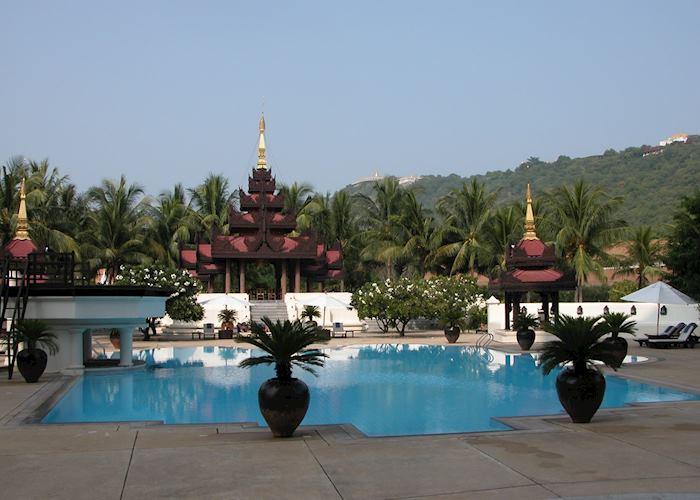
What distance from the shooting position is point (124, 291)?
22.0 metres

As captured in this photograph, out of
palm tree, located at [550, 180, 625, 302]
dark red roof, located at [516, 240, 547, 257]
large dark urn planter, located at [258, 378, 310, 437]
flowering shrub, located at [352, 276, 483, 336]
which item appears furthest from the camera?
palm tree, located at [550, 180, 625, 302]

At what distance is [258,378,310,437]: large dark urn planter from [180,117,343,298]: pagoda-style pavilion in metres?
35.8

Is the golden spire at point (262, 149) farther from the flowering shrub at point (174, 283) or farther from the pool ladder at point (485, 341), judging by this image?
the pool ladder at point (485, 341)

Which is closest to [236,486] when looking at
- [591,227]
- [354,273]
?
[591,227]

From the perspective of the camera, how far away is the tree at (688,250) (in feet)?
98.2

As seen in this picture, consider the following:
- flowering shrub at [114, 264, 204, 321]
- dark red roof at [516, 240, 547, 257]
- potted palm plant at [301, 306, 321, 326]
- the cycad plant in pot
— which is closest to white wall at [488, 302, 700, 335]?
dark red roof at [516, 240, 547, 257]

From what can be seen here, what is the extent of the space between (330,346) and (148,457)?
2328cm

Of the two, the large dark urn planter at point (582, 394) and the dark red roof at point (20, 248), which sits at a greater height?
the dark red roof at point (20, 248)

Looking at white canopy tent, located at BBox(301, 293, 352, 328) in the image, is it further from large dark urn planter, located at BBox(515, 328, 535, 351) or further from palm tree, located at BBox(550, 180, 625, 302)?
large dark urn planter, located at BBox(515, 328, 535, 351)

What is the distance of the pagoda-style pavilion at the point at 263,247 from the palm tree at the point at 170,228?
5.39ft

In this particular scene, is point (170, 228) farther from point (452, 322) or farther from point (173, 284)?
point (452, 322)

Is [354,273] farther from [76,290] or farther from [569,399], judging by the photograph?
[569,399]

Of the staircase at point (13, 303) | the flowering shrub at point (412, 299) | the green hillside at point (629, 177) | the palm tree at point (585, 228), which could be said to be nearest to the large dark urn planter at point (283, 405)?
the staircase at point (13, 303)

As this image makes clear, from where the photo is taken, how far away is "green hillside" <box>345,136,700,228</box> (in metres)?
78.1
